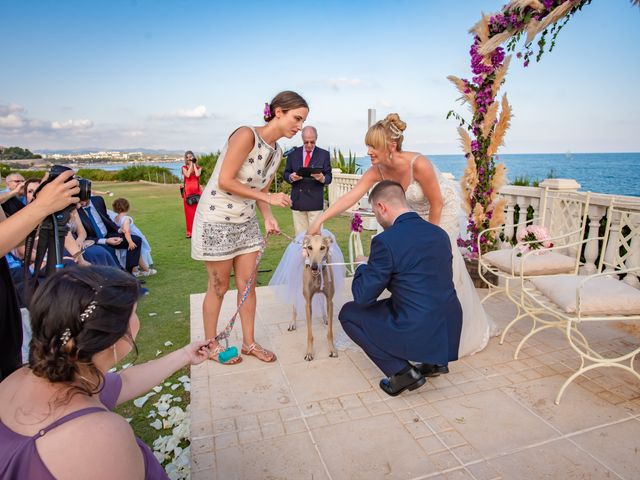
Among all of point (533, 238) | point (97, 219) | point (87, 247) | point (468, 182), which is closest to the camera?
point (533, 238)

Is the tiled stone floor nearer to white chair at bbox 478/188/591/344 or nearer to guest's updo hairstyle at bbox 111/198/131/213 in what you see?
white chair at bbox 478/188/591/344

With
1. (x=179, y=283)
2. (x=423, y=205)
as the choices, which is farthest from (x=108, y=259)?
(x=423, y=205)

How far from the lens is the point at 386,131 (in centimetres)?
365

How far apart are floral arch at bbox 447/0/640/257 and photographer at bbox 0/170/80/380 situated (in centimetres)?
521

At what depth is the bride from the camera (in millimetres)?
3707

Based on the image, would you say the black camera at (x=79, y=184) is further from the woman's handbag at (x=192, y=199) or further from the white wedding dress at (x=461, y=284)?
the woman's handbag at (x=192, y=199)

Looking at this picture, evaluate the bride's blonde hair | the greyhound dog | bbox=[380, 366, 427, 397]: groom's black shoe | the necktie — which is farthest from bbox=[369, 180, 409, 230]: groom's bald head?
the necktie

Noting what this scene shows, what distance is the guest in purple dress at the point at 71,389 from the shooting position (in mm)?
→ 1185

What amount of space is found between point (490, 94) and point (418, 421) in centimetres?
451

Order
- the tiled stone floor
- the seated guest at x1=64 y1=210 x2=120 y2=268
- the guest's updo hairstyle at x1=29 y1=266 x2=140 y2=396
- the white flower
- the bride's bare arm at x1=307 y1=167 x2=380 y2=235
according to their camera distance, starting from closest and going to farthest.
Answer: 1. the guest's updo hairstyle at x1=29 y1=266 x2=140 y2=396
2. the tiled stone floor
3. the white flower
4. the bride's bare arm at x1=307 y1=167 x2=380 y2=235
5. the seated guest at x1=64 y1=210 x2=120 y2=268

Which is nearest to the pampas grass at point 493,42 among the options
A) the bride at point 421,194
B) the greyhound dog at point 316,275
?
the bride at point 421,194

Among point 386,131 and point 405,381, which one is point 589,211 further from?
point 405,381

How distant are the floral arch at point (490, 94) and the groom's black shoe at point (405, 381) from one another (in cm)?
350

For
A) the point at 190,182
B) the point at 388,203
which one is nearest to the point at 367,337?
the point at 388,203
